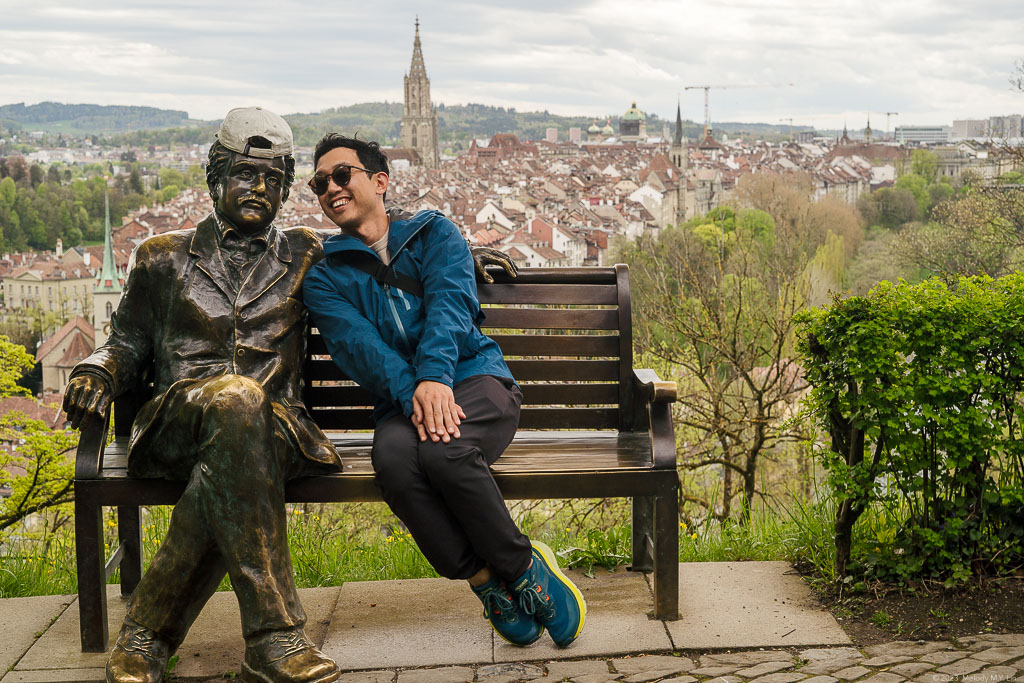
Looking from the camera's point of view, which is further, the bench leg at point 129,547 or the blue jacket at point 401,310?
the bench leg at point 129,547

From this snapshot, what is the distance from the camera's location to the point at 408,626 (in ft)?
11.2

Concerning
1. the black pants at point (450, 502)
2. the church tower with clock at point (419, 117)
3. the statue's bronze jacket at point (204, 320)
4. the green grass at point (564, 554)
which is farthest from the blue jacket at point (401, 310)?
the church tower with clock at point (419, 117)

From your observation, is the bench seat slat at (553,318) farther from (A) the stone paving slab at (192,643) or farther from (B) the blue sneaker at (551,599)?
(A) the stone paving slab at (192,643)

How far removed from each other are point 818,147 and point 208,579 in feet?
471

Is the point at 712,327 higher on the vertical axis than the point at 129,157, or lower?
lower

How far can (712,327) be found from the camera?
28.7 ft

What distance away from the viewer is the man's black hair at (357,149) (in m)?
3.35

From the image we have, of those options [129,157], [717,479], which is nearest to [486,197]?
[129,157]

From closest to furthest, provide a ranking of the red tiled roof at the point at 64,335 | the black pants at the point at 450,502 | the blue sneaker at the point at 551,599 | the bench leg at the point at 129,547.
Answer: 1. the black pants at the point at 450,502
2. the blue sneaker at the point at 551,599
3. the bench leg at the point at 129,547
4. the red tiled roof at the point at 64,335

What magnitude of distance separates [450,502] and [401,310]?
662 mm

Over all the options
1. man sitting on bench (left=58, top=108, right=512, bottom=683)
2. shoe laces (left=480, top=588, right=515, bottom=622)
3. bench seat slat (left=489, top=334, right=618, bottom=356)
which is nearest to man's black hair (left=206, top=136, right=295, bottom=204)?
man sitting on bench (left=58, top=108, right=512, bottom=683)

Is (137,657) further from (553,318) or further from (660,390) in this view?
(553,318)

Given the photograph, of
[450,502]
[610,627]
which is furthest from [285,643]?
[610,627]

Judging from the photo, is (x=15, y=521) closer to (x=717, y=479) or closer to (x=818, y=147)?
(x=717, y=479)
